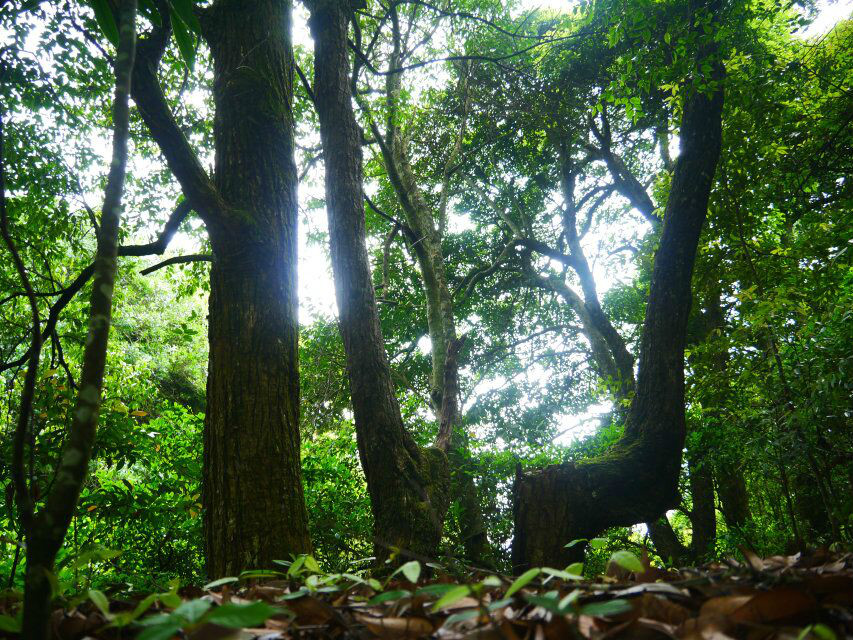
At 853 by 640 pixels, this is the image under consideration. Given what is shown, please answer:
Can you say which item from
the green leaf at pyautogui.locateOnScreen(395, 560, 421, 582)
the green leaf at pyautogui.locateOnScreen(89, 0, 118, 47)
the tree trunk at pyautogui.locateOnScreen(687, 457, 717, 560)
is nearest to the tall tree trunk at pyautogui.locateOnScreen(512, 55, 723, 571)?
the green leaf at pyautogui.locateOnScreen(395, 560, 421, 582)

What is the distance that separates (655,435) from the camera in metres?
3.53

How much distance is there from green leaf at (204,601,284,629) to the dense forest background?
398 mm

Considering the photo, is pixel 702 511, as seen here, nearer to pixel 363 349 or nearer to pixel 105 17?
pixel 363 349

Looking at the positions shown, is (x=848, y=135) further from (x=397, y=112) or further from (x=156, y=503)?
(x=156, y=503)

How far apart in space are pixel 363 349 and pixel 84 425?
2.59 m

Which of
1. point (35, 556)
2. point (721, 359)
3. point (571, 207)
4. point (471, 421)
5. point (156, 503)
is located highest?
point (571, 207)

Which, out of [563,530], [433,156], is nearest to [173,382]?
[433,156]

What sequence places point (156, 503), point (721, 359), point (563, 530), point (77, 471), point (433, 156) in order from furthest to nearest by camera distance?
point (433, 156)
point (721, 359)
point (156, 503)
point (563, 530)
point (77, 471)

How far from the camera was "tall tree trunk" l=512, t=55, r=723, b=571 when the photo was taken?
11.2 feet

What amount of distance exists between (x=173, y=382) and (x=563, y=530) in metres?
14.5

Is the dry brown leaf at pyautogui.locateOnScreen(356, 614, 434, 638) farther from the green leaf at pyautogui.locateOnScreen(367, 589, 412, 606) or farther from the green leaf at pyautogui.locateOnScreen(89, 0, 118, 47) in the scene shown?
the green leaf at pyautogui.locateOnScreen(89, 0, 118, 47)

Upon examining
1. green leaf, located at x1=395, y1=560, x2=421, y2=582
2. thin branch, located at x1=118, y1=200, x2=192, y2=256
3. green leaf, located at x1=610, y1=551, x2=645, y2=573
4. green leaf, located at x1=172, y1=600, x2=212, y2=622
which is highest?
thin branch, located at x1=118, y1=200, x2=192, y2=256

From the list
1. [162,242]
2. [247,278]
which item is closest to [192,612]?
[247,278]

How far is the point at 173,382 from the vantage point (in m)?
15.0
